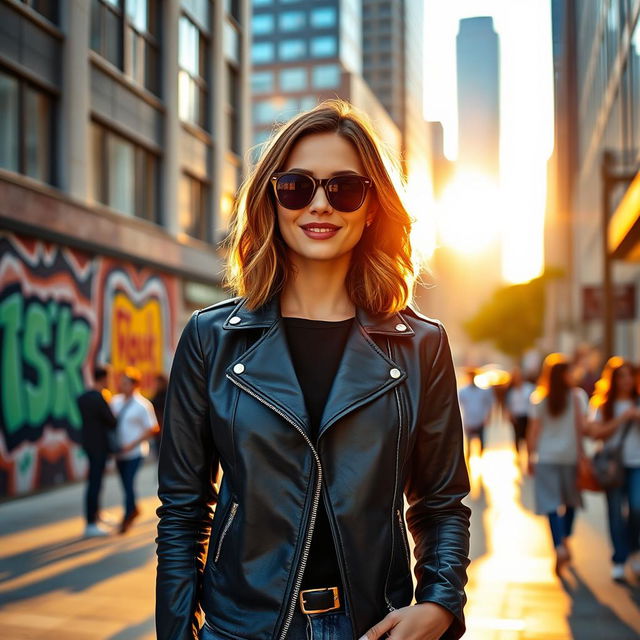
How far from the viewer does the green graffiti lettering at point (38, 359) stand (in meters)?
13.6

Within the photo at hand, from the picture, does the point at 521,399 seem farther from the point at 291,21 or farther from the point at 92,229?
the point at 291,21

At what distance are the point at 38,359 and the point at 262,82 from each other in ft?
221

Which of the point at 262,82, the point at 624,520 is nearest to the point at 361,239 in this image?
the point at 624,520

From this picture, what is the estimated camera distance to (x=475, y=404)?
50.6ft

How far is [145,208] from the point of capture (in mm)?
18750

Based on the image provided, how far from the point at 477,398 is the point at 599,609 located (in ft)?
28.7

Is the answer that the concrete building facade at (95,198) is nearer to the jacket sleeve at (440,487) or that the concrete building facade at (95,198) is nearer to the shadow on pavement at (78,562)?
the shadow on pavement at (78,562)

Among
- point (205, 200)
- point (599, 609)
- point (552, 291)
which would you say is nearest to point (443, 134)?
point (552, 291)

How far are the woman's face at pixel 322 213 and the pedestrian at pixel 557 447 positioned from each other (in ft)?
21.4

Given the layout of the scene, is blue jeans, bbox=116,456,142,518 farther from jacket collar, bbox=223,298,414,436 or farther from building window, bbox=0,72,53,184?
jacket collar, bbox=223,298,414,436

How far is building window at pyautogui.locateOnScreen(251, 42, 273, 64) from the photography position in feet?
254

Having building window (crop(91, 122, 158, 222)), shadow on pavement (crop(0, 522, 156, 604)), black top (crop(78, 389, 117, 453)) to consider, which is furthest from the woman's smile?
building window (crop(91, 122, 158, 222))

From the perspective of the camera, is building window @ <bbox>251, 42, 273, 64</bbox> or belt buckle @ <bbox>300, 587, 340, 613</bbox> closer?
belt buckle @ <bbox>300, 587, 340, 613</bbox>

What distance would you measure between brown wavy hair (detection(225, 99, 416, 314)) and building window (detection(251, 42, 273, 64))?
78.4m
